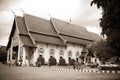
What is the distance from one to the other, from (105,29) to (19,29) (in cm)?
2377

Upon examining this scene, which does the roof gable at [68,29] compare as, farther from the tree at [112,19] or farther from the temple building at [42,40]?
the tree at [112,19]

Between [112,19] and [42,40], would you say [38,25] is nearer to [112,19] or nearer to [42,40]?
[42,40]

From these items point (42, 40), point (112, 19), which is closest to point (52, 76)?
point (112, 19)

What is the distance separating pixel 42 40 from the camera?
35156 mm

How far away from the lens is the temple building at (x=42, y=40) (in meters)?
34.4

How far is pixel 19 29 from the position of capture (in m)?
34.8

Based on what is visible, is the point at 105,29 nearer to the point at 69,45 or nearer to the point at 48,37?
A: the point at 48,37

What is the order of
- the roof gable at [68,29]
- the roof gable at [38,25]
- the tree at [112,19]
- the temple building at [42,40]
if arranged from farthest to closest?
the roof gable at [68,29] → the roof gable at [38,25] → the temple building at [42,40] → the tree at [112,19]

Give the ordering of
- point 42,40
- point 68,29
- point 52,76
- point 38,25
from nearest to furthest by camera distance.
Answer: point 52,76, point 42,40, point 38,25, point 68,29

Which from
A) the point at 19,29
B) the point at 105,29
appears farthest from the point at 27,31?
the point at 105,29

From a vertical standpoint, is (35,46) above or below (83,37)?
below

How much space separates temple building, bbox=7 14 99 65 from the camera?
3444 cm

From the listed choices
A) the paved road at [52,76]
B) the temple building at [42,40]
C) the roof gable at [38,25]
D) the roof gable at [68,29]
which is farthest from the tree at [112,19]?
the roof gable at [68,29]

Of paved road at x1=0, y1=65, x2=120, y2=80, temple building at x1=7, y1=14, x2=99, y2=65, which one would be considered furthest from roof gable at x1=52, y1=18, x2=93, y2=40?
paved road at x1=0, y1=65, x2=120, y2=80
